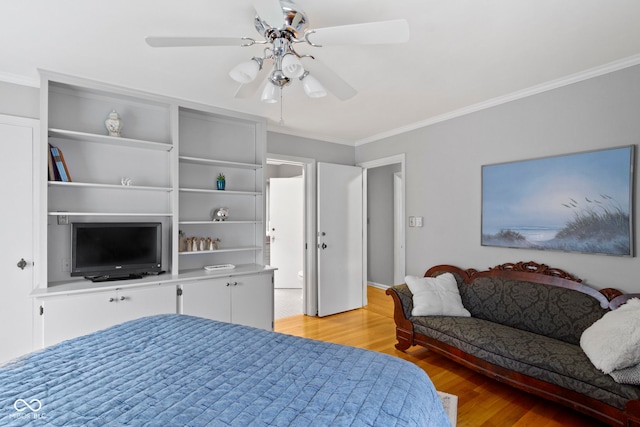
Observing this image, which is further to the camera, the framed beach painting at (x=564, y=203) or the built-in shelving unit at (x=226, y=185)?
the built-in shelving unit at (x=226, y=185)

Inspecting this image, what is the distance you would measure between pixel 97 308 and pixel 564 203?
3.93m

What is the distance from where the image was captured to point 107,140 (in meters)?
2.85

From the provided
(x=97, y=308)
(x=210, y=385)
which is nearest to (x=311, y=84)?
(x=210, y=385)

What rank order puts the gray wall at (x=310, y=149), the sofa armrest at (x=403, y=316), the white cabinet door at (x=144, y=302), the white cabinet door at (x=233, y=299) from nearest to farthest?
1. the white cabinet door at (x=144, y=302)
2. the white cabinet door at (x=233, y=299)
3. the sofa armrest at (x=403, y=316)
4. the gray wall at (x=310, y=149)

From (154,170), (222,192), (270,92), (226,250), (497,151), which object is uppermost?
(270,92)

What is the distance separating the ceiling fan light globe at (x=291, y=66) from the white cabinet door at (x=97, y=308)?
7.26ft

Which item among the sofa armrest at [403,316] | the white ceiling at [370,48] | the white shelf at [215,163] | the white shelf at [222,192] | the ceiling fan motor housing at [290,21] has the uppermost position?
the white ceiling at [370,48]

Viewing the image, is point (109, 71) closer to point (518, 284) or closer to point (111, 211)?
point (111, 211)

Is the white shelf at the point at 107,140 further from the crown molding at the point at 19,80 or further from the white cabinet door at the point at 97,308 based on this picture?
the white cabinet door at the point at 97,308

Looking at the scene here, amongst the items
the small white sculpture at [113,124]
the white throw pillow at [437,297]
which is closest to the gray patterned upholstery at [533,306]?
the white throw pillow at [437,297]

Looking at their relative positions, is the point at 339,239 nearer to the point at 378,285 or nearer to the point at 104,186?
the point at 378,285

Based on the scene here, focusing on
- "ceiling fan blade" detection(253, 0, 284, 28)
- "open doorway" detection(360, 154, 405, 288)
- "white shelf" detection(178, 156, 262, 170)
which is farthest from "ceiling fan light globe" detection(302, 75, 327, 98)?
"open doorway" detection(360, 154, 405, 288)

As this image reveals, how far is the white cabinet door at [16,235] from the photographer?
2.59 m

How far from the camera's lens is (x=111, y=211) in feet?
9.74
